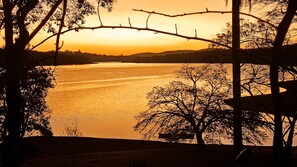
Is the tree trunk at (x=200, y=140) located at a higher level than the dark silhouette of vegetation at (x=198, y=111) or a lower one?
lower

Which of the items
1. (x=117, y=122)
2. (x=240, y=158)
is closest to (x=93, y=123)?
(x=117, y=122)

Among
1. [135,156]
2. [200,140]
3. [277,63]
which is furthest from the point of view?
[200,140]

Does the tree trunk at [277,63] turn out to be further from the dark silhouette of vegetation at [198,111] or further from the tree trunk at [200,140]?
the tree trunk at [200,140]

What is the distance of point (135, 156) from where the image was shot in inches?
1048

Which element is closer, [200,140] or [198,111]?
[200,140]

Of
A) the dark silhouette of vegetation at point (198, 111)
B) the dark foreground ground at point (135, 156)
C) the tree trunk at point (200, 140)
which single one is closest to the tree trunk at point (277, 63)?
the dark foreground ground at point (135, 156)

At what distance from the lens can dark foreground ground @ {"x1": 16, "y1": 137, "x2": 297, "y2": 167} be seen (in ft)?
68.3

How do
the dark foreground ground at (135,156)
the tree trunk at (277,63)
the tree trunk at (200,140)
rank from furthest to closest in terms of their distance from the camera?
the tree trunk at (200,140) → the dark foreground ground at (135,156) → the tree trunk at (277,63)

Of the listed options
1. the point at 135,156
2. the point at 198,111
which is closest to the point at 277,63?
the point at 135,156

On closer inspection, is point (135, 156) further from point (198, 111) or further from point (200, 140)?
point (198, 111)

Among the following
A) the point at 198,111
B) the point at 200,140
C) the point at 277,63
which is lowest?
the point at 200,140

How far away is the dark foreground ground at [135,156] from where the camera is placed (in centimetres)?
2083

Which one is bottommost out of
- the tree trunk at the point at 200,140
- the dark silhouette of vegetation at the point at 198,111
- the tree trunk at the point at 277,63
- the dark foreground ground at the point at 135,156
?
the dark foreground ground at the point at 135,156

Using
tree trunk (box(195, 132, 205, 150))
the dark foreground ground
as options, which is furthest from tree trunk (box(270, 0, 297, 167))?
tree trunk (box(195, 132, 205, 150))
